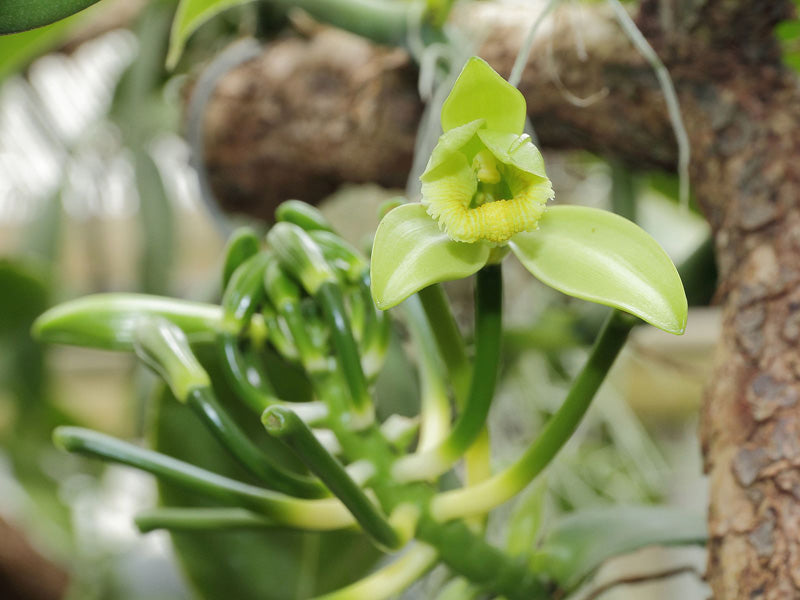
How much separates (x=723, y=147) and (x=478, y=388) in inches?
9.2

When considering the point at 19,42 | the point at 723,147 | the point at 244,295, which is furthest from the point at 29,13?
the point at 19,42

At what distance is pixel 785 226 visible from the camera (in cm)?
40

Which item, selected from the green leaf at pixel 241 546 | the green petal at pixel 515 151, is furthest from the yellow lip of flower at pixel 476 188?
the green leaf at pixel 241 546

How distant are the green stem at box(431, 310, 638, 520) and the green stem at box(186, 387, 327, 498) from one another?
69 millimetres

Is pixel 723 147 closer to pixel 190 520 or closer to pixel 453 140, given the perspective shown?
pixel 453 140

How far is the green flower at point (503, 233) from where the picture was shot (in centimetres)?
26

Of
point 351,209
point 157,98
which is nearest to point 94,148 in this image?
point 157,98

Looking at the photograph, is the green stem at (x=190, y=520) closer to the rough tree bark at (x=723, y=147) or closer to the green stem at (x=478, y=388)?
the green stem at (x=478, y=388)

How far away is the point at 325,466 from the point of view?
28 cm

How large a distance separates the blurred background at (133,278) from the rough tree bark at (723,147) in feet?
0.41

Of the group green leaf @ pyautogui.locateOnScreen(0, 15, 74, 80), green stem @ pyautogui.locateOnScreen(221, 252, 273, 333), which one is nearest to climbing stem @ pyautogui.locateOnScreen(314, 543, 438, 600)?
green stem @ pyautogui.locateOnScreen(221, 252, 273, 333)

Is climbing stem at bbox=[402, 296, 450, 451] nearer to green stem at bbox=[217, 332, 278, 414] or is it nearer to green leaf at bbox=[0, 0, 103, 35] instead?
green stem at bbox=[217, 332, 278, 414]

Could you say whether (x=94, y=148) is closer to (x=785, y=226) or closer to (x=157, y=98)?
(x=157, y=98)

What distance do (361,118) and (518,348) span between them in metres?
0.24
